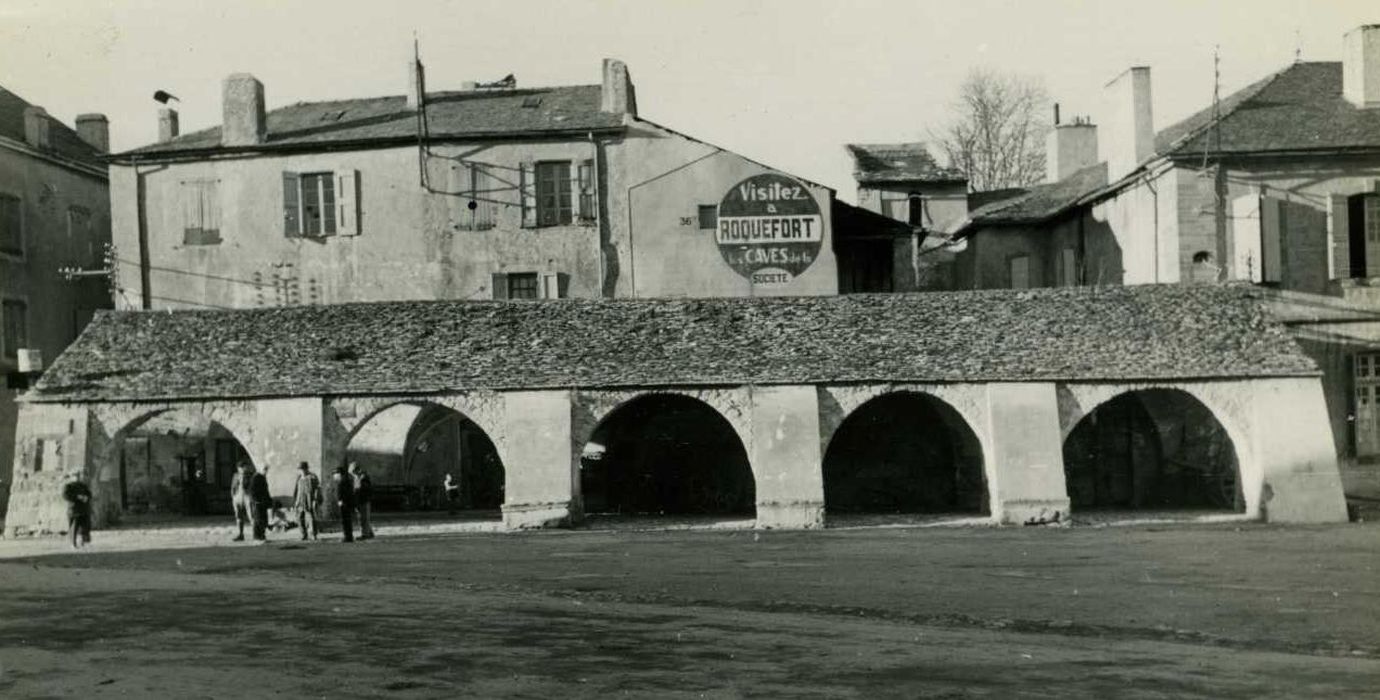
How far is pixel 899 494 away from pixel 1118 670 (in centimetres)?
2111

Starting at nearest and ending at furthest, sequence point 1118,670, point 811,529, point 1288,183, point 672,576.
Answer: point 1118,670, point 672,576, point 811,529, point 1288,183

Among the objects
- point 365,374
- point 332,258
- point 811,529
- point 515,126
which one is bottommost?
point 811,529

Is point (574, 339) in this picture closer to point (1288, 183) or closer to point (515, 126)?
point (515, 126)

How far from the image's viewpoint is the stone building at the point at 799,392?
2872 centimetres

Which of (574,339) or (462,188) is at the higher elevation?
(462,188)

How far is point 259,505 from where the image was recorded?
27.3 metres

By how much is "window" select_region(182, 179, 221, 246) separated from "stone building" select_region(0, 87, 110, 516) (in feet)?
9.36

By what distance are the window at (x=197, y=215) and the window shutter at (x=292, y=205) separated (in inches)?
79.6

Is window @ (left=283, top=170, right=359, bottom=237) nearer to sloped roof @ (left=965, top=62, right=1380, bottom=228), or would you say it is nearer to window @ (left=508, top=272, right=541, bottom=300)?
window @ (left=508, top=272, right=541, bottom=300)

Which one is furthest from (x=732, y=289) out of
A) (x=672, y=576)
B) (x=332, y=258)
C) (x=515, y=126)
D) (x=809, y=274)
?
(x=672, y=576)

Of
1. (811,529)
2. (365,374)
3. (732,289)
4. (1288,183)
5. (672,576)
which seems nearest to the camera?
(672,576)

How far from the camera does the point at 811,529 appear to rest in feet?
92.2

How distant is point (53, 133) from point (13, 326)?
6326mm

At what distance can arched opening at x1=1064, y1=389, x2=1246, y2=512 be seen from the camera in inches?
1265
